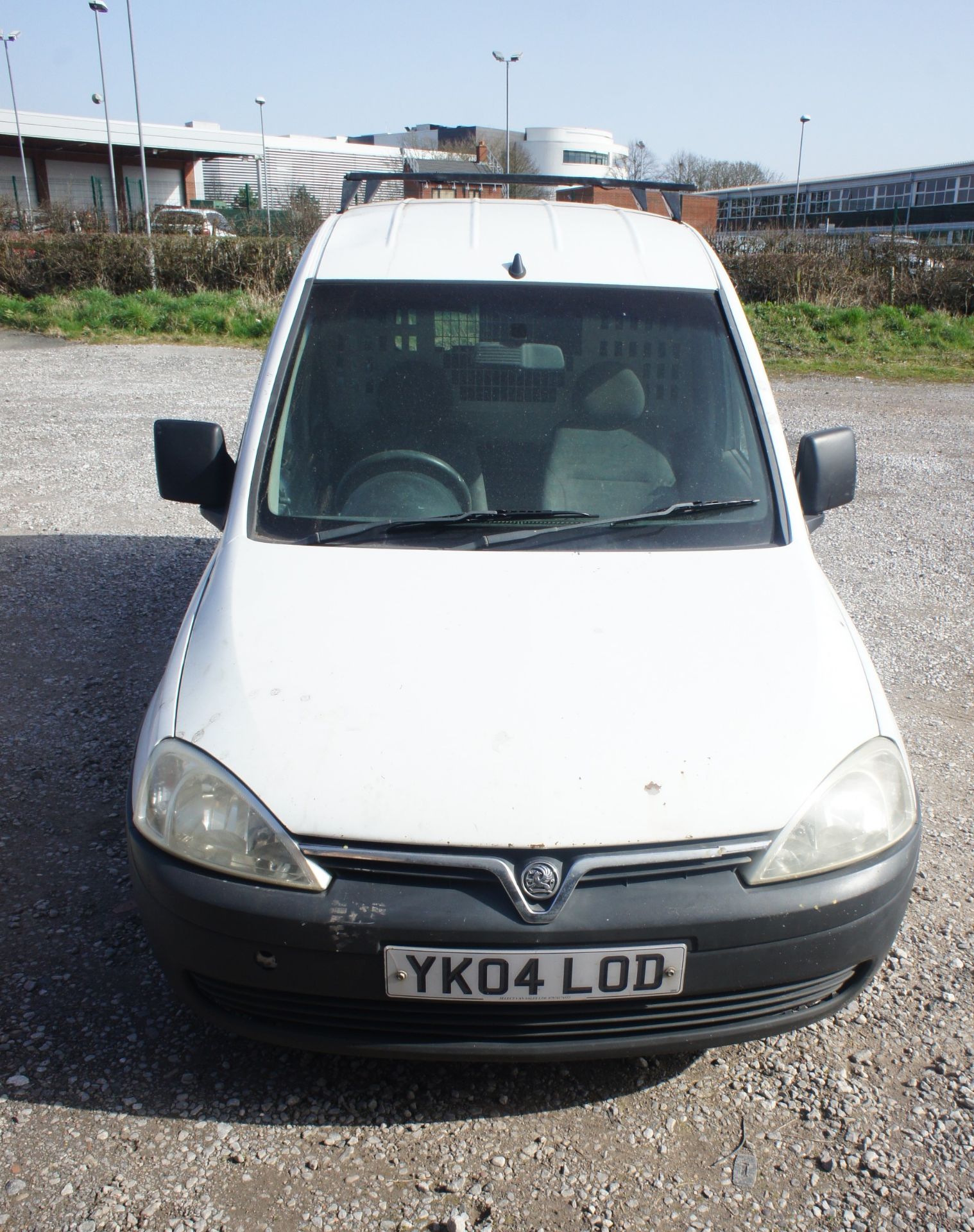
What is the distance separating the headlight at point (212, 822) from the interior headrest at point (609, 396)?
1.65 m

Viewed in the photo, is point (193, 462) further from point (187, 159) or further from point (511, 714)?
point (187, 159)

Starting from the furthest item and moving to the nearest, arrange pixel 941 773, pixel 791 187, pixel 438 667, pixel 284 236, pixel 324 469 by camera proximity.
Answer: pixel 791 187
pixel 284 236
pixel 941 773
pixel 324 469
pixel 438 667

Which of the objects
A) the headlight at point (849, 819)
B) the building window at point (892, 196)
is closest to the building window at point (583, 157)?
the building window at point (892, 196)

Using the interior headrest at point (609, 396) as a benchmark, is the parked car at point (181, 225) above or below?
above

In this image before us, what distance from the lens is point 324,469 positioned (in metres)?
3.05

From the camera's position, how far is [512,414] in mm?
3168

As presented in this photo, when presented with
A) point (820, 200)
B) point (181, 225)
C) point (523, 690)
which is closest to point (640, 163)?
point (820, 200)

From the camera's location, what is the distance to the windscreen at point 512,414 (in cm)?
298

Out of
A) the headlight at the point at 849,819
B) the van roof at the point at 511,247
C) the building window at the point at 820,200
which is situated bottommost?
the headlight at the point at 849,819

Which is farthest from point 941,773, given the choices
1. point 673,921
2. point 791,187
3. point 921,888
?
point 791,187

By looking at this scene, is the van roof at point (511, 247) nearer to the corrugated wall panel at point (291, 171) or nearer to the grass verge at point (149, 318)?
the grass verge at point (149, 318)

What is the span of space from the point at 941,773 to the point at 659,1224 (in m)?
2.40

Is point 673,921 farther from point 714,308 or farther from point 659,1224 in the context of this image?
point 714,308

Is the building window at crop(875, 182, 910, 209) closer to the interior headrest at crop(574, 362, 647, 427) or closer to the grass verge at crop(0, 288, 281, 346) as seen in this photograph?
the grass verge at crop(0, 288, 281, 346)
